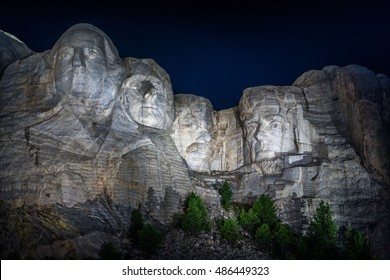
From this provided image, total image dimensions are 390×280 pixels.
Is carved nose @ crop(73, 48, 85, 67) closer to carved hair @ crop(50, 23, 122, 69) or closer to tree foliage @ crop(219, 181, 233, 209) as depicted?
carved hair @ crop(50, 23, 122, 69)

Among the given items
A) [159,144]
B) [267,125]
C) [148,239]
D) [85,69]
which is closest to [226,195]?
[159,144]

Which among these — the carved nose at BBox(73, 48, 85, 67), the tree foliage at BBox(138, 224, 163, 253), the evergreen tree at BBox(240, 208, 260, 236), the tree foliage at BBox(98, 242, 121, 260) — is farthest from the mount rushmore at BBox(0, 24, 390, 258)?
the evergreen tree at BBox(240, 208, 260, 236)

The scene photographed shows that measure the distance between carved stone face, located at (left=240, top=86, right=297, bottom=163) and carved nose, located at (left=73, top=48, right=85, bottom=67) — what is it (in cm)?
1334

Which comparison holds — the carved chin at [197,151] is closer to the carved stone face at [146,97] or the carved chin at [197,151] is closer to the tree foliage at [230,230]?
the carved stone face at [146,97]

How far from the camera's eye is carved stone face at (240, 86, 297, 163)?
45.7m

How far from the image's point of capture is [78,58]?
40656 mm

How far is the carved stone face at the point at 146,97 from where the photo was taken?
43.9 m

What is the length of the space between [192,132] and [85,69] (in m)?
10.8

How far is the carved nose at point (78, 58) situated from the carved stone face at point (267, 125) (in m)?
13.3

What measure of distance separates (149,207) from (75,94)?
8755mm

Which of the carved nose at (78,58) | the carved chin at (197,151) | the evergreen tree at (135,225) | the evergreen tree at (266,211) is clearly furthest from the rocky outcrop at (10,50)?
the evergreen tree at (266,211)

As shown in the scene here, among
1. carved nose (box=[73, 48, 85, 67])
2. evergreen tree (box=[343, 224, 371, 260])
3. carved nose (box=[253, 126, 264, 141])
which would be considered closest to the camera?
evergreen tree (box=[343, 224, 371, 260])
